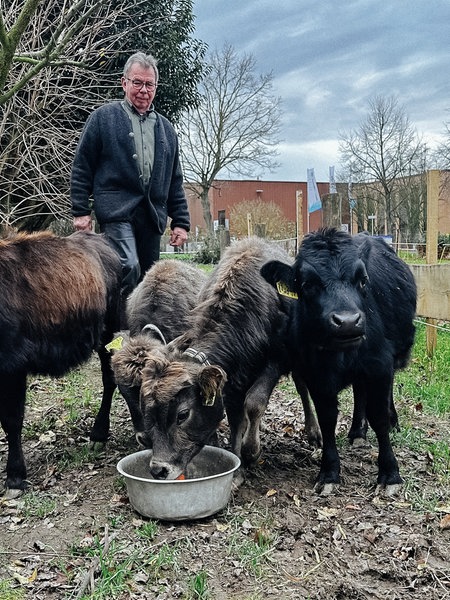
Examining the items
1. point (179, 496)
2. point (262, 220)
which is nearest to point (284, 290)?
point (179, 496)

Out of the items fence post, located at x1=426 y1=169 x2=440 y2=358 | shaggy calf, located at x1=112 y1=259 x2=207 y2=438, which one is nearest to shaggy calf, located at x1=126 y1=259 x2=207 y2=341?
shaggy calf, located at x1=112 y1=259 x2=207 y2=438

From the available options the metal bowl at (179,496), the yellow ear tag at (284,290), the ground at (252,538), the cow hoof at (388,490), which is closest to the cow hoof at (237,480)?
the ground at (252,538)

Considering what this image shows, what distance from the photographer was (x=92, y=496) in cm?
454

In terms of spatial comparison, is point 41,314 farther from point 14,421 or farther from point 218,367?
point 218,367

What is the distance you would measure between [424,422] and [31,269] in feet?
11.9

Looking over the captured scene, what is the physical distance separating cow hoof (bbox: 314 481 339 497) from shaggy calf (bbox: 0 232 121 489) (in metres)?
2.00

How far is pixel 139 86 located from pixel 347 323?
3231mm

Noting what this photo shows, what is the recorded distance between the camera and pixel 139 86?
5.87 m

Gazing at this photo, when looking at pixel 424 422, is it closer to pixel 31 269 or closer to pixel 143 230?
pixel 143 230

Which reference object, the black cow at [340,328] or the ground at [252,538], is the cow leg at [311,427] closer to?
the ground at [252,538]

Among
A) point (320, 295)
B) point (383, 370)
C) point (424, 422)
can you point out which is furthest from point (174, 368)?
point (424, 422)

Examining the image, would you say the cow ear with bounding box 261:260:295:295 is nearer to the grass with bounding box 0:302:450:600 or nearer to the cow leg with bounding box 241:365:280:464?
the cow leg with bounding box 241:365:280:464

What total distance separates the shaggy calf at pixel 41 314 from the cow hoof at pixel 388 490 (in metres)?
2.37

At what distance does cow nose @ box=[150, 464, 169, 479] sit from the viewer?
393 cm
